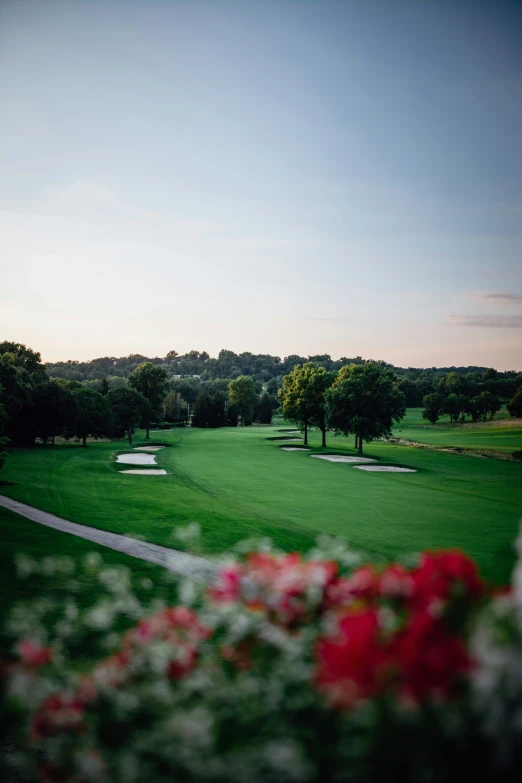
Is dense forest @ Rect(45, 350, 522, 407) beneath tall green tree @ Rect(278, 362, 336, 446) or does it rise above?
above

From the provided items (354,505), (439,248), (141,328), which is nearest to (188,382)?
(141,328)

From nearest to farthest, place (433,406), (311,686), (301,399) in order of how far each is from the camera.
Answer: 1. (311,686)
2. (301,399)
3. (433,406)

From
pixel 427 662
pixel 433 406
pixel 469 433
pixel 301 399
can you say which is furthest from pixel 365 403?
pixel 427 662

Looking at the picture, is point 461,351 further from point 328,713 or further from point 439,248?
point 328,713

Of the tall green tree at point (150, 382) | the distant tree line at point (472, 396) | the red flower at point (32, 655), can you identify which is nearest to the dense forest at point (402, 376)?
the distant tree line at point (472, 396)

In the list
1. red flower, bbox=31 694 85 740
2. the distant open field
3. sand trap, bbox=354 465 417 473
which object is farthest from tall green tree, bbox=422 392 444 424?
red flower, bbox=31 694 85 740

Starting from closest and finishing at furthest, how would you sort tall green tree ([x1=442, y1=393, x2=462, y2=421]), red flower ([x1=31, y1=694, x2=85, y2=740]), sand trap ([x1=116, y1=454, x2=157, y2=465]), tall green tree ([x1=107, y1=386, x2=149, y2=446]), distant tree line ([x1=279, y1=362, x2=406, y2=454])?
red flower ([x1=31, y1=694, x2=85, y2=740])
sand trap ([x1=116, y1=454, x2=157, y2=465])
distant tree line ([x1=279, y1=362, x2=406, y2=454])
tall green tree ([x1=107, y1=386, x2=149, y2=446])
tall green tree ([x1=442, y1=393, x2=462, y2=421])

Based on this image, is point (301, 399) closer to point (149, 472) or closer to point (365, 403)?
point (365, 403)

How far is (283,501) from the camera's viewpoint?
76.7 ft

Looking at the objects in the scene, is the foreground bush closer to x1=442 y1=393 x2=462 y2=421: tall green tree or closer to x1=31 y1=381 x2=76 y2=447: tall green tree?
x1=31 y1=381 x2=76 y2=447: tall green tree

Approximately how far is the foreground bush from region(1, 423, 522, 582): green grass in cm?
893

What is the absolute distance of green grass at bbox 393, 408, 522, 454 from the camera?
5134 centimetres

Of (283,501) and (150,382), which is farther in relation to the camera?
(150,382)

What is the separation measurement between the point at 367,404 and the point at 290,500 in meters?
26.0
